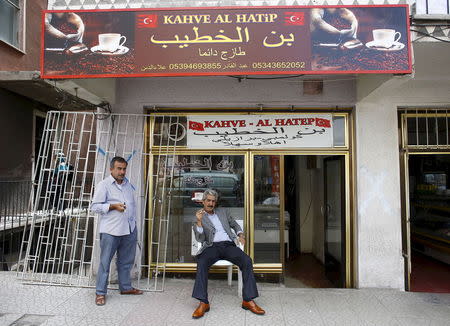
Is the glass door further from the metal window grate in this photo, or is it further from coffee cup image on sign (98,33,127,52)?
coffee cup image on sign (98,33,127,52)

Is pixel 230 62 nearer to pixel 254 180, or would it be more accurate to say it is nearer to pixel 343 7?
pixel 343 7

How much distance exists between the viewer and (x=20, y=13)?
9602 millimetres

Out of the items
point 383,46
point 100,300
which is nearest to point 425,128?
point 383,46

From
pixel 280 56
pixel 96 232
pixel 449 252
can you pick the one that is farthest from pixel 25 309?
pixel 449 252

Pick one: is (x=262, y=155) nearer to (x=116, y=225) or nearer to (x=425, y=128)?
(x=116, y=225)

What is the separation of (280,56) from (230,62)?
0.57m

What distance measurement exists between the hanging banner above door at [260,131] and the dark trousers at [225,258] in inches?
65.8

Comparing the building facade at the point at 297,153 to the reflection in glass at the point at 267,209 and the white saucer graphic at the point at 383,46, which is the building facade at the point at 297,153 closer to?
the reflection in glass at the point at 267,209

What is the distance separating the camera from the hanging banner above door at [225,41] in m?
3.89

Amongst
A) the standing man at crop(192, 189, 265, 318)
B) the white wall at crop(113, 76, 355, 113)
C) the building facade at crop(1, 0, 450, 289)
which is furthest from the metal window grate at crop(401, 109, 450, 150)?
the standing man at crop(192, 189, 265, 318)

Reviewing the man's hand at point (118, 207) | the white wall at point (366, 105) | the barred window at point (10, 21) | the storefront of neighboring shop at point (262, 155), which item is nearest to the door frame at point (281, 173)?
the storefront of neighboring shop at point (262, 155)

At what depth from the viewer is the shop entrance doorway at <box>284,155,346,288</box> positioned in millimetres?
5641

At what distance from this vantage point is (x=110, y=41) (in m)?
4.03

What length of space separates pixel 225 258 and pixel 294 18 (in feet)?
9.79
